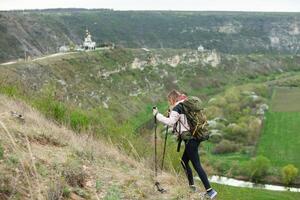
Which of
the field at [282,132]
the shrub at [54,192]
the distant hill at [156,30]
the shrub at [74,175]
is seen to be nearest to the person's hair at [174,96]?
the shrub at [74,175]

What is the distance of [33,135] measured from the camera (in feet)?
31.1

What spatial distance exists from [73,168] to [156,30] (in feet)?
535

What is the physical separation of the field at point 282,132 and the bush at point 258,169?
128 inches

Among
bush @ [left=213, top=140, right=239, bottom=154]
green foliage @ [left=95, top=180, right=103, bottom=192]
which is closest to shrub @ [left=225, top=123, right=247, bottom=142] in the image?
bush @ [left=213, top=140, right=239, bottom=154]

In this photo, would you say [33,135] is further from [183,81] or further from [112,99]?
[183,81]

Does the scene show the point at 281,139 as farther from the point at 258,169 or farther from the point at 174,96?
the point at 174,96

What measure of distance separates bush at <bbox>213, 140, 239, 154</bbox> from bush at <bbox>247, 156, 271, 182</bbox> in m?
8.29

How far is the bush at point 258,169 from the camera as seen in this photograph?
4250 centimetres

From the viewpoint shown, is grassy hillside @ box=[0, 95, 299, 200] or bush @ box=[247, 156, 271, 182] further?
bush @ box=[247, 156, 271, 182]

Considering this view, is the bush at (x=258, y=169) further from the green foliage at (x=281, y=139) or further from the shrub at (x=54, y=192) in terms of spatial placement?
the shrub at (x=54, y=192)

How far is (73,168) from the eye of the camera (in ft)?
25.0

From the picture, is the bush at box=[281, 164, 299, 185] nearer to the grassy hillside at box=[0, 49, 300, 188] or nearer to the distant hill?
the grassy hillside at box=[0, 49, 300, 188]

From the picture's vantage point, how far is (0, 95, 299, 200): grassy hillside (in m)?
6.42

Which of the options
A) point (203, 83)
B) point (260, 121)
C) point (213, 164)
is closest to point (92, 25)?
point (203, 83)
